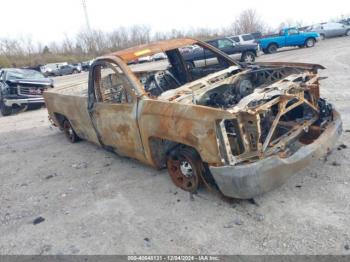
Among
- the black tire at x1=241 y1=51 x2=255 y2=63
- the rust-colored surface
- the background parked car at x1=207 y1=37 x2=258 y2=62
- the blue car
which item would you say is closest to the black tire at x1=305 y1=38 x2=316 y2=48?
the blue car

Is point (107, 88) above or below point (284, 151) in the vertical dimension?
above

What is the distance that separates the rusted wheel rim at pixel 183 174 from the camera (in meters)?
3.94

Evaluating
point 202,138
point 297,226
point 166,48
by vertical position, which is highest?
point 166,48

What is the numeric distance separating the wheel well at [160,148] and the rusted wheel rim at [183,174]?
16 centimetres

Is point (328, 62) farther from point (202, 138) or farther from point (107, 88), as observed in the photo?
point (202, 138)

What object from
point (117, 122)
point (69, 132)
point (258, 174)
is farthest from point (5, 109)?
point (258, 174)

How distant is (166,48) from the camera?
5066 mm

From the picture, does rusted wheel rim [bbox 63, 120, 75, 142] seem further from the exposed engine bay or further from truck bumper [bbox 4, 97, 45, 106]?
truck bumper [bbox 4, 97, 45, 106]

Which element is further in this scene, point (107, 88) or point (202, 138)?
point (107, 88)

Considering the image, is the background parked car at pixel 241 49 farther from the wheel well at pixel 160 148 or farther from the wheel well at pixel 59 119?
the wheel well at pixel 160 148

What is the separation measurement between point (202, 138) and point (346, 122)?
3.54 m

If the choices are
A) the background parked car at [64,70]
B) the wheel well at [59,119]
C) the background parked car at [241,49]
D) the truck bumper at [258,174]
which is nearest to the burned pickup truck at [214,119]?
the truck bumper at [258,174]

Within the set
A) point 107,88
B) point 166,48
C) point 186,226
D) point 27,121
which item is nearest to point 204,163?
point 186,226

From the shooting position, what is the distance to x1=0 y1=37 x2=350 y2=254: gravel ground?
310cm
